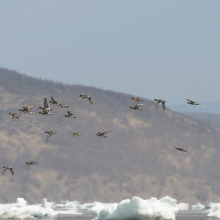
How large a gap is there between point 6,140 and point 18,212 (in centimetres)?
12423

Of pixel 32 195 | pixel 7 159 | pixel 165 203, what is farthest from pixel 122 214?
pixel 7 159

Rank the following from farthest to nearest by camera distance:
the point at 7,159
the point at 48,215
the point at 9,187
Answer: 1. the point at 7,159
2. the point at 9,187
3. the point at 48,215

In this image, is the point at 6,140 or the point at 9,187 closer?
the point at 9,187

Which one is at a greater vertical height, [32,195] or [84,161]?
[84,161]

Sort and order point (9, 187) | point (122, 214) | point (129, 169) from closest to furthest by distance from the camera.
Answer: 1. point (122, 214)
2. point (9, 187)
3. point (129, 169)

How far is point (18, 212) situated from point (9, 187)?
101684 millimetres

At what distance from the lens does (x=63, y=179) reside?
7234 inches

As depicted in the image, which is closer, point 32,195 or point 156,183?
point 32,195

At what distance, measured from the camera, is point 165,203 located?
52094 millimetres

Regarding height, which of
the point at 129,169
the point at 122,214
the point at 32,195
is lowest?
the point at 122,214

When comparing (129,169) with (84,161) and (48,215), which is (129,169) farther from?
(48,215)

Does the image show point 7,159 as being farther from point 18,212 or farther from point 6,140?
point 18,212

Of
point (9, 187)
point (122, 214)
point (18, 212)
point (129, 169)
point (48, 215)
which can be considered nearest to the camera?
point (122, 214)

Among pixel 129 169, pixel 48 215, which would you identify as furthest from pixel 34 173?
pixel 48 215
